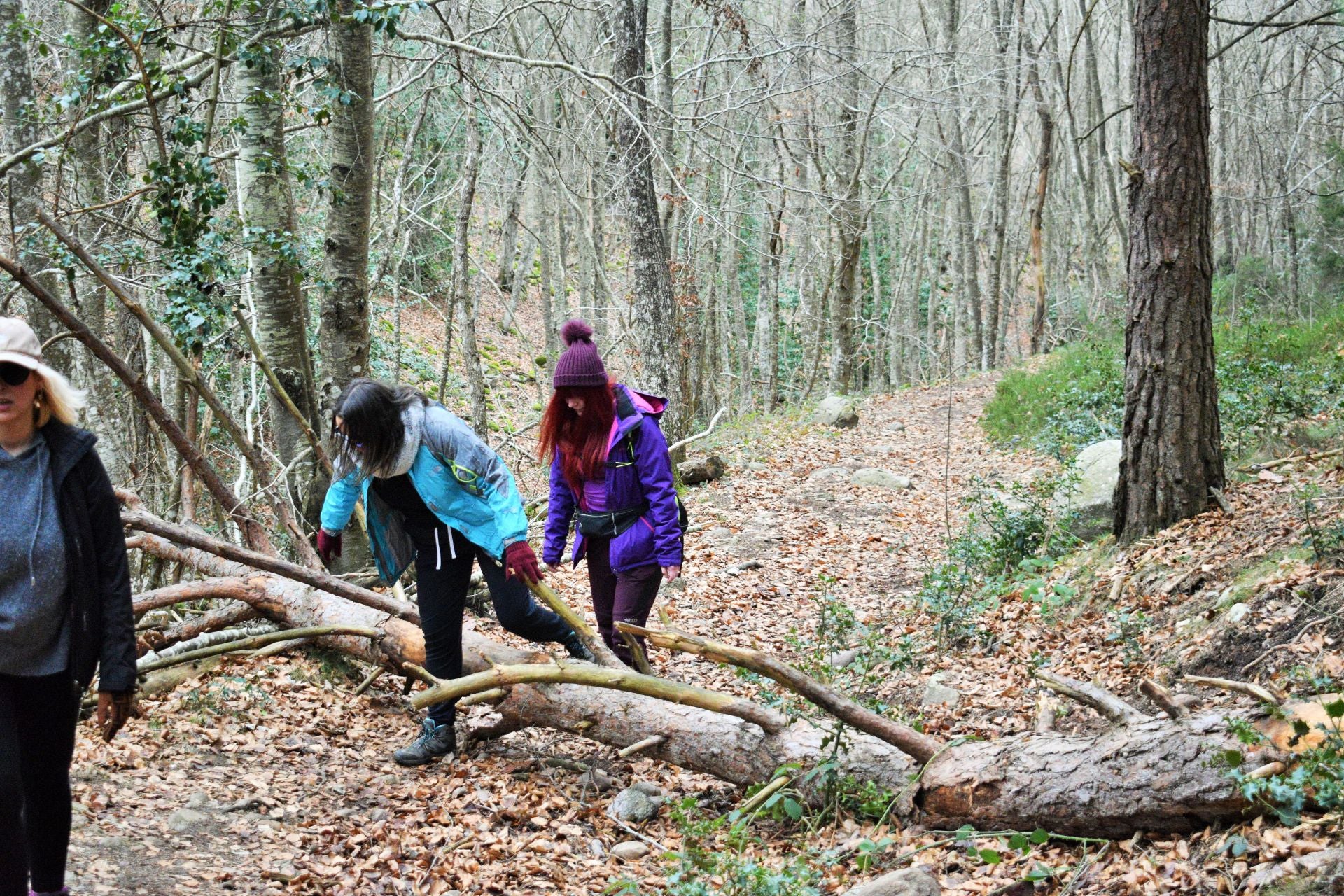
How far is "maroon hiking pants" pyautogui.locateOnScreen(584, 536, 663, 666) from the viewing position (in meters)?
5.21

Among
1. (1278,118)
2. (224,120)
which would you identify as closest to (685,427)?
(224,120)

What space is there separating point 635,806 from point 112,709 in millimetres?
2365

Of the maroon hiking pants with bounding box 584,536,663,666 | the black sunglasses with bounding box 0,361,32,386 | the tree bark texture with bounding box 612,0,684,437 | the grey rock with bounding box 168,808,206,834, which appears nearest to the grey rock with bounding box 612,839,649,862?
the maroon hiking pants with bounding box 584,536,663,666

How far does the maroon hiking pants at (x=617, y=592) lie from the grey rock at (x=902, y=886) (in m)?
2.09

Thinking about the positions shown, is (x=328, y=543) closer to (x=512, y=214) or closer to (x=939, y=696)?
(x=939, y=696)

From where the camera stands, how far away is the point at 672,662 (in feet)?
22.7

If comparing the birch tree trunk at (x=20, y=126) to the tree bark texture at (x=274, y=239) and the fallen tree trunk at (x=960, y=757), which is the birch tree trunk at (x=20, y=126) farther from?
the fallen tree trunk at (x=960, y=757)

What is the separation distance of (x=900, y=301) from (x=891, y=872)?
108 ft

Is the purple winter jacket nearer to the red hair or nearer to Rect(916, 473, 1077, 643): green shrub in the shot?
the red hair

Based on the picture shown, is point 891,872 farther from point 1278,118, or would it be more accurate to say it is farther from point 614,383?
point 1278,118

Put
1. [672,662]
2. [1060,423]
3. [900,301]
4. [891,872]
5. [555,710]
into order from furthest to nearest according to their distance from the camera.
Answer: [900,301], [1060,423], [672,662], [555,710], [891,872]

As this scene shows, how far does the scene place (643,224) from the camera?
37.5ft

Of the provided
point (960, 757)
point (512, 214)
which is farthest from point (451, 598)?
point (512, 214)

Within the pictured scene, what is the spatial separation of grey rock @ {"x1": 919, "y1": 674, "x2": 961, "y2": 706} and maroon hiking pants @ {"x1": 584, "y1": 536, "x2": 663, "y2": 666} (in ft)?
5.56
